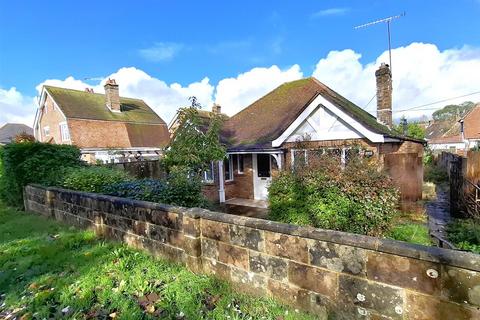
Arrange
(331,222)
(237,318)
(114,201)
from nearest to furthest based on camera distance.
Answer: (237,318)
(114,201)
(331,222)

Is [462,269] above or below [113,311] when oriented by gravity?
above

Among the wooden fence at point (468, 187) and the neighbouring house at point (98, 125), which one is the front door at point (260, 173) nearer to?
the wooden fence at point (468, 187)

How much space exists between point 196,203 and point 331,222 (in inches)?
114

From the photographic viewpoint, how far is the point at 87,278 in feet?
12.4

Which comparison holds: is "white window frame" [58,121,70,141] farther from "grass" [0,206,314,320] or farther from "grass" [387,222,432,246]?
"grass" [387,222,432,246]

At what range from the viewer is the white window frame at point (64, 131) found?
80.0ft

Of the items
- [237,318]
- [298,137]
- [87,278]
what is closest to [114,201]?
[87,278]

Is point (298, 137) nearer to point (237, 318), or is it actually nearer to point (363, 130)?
point (363, 130)

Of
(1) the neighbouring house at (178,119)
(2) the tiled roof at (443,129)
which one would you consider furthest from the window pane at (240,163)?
(2) the tiled roof at (443,129)

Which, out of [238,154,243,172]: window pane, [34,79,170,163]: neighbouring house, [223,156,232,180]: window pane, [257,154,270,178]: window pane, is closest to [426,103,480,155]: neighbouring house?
[257,154,270,178]: window pane

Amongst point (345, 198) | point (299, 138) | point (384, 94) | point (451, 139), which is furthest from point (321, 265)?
point (451, 139)

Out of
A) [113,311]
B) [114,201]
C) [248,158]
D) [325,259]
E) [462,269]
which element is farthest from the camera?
[248,158]

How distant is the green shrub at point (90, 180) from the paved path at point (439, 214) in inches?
325

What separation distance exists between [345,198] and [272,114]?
32.5ft
